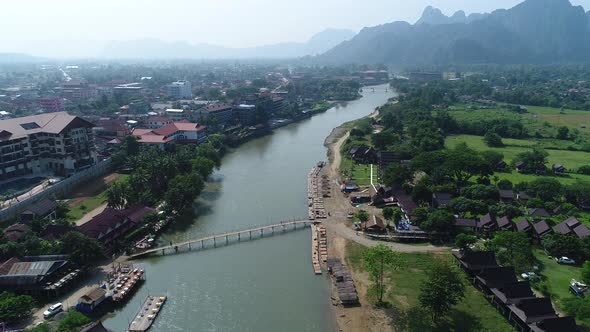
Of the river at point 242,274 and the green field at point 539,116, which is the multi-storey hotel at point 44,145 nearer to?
the river at point 242,274

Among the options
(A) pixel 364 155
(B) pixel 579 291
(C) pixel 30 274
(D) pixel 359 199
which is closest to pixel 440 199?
(D) pixel 359 199

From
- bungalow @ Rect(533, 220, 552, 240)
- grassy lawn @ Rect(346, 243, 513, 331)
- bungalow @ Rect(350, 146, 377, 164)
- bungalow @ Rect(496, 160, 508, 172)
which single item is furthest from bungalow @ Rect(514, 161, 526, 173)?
grassy lawn @ Rect(346, 243, 513, 331)

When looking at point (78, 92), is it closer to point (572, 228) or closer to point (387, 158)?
point (387, 158)

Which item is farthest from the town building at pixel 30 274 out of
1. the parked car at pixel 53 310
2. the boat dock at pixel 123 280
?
the boat dock at pixel 123 280

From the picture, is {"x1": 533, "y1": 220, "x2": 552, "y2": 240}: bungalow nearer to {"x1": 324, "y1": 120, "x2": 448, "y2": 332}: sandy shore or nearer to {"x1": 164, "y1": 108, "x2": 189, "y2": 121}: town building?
{"x1": 324, "y1": 120, "x2": 448, "y2": 332}: sandy shore

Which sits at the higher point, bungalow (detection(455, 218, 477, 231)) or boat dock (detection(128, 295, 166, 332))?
bungalow (detection(455, 218, 477, 231))
